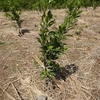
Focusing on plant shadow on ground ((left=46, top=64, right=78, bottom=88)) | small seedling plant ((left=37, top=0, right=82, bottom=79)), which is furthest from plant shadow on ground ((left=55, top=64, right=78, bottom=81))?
small seedling plant ((left=37, top=0, right=82, bottom=79))

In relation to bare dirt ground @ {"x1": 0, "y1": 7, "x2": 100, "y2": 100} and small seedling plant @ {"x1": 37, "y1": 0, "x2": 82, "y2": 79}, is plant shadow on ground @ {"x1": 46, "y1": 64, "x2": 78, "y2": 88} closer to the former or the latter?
bare dirt ground @ {"x1": 0, "y1": 7, "x2": 100, "y2": 100}

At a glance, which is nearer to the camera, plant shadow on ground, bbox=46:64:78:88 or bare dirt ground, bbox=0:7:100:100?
bare dirt ground, bbox=0:7:100:100

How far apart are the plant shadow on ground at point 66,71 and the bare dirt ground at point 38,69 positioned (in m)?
0.08

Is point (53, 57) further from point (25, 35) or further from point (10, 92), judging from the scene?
point (25, 35)

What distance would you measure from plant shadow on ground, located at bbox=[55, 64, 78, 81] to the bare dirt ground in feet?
0.27

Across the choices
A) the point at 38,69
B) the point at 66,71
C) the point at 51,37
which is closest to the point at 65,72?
the point at 66,71

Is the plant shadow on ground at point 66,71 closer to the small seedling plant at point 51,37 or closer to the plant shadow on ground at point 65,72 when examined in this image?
the plant shadow on ground at point 65,72

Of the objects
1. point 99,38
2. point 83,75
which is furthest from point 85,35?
point 83,75

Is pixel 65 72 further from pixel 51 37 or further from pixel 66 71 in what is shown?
pixel 51 37

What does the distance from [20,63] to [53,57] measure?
1.21 metres

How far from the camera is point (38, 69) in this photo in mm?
4172

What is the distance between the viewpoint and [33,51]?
4.91 metres

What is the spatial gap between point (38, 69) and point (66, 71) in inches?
23.7

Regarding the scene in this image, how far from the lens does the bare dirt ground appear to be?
364cm
